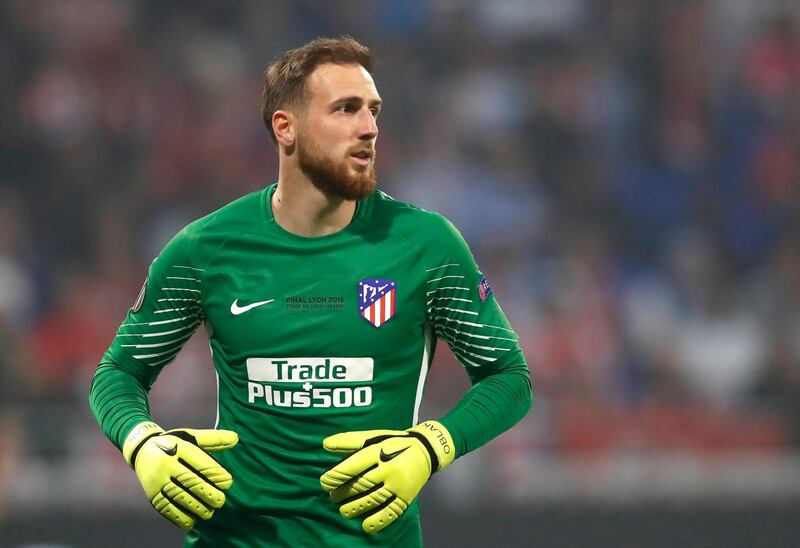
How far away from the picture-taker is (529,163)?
10359 mm

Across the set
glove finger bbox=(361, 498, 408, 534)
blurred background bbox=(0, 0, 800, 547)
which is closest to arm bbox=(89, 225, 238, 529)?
glove finger bbox=(361, 498, 408, 534)

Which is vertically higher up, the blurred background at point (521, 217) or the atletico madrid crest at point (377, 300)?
the blurred background at point (521, 217)

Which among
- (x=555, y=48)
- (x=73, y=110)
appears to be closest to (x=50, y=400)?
(x=73, y=110)

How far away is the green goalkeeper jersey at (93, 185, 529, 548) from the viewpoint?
3746 mm

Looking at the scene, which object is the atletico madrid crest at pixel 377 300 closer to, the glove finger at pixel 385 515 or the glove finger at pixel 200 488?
the glove finger at pixel 385 515

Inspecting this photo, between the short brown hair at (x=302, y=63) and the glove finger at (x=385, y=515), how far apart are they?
1124 mm

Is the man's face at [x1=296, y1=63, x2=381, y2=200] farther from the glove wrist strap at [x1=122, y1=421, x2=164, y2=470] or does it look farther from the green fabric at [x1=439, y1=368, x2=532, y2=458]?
the glove wrist strap at [x1=122, y1=421, x2=164, y2=470]

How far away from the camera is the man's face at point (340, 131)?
3803 mm

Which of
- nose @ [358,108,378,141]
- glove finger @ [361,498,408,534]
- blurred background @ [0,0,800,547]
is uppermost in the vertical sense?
blurred background @ [0,0,800,547]

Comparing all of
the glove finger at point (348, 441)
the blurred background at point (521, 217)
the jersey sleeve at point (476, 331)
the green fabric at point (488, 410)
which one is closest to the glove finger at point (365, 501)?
the glove finger at point (348, 441)

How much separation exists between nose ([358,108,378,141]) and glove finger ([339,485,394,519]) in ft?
3.14

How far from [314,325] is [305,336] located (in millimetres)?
38

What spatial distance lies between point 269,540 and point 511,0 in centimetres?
816

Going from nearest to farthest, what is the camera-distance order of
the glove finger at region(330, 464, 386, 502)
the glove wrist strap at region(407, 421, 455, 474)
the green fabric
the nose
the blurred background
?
the glove finger at region(330, 464, 386, 502) < the glove wrist strap at region(407, 421, 455, 474) < the green fabric < the nose < the blurred background
